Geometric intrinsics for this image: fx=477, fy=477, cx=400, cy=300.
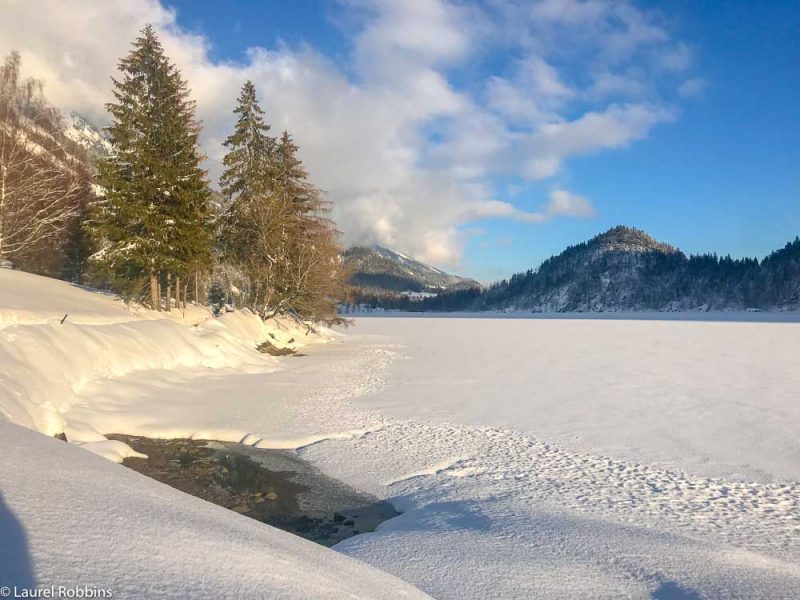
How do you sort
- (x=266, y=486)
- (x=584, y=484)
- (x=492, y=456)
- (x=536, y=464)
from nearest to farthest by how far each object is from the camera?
1. (x=266, y=486)
2. (x=584, y=484)
3. (x=536, y=464)
4. (x=492, y=456)

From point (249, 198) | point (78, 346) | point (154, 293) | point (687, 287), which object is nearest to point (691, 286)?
point (687, 287)

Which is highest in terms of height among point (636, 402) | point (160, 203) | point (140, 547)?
point (160, 203)

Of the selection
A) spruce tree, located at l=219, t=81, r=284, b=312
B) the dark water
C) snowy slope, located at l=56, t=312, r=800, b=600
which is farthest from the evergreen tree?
the dark water

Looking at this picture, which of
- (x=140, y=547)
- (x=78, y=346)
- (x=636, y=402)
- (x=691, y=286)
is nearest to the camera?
(x=140, y=547)

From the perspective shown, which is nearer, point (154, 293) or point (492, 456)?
point (492, 456)

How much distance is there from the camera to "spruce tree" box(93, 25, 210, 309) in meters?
22.5

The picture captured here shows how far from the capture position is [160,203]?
2355cm

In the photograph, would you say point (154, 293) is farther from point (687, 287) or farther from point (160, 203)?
point (687, 287)

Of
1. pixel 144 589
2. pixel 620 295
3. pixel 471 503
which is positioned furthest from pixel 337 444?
pixel 620 295

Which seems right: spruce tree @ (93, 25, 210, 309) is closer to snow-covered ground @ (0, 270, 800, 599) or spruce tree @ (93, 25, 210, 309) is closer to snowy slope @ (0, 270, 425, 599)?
snow-covered ground @ (0, 270, 800, 599)

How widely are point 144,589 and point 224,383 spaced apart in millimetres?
14031

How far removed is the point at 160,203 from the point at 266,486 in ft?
65.1

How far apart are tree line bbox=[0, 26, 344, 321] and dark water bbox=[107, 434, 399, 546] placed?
627 inches

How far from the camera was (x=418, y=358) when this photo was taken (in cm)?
2723
